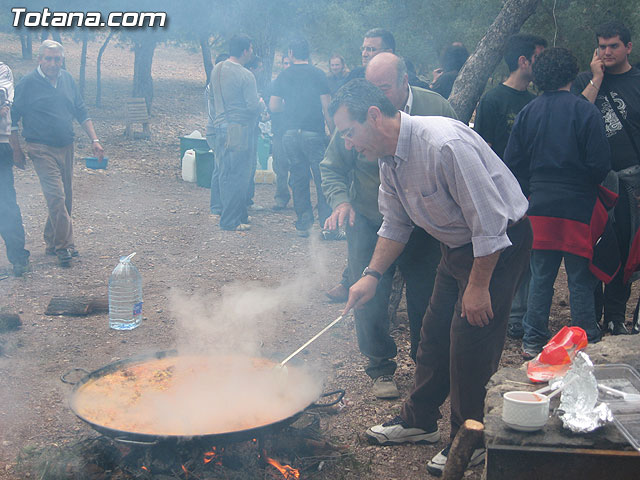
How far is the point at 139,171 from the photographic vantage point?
12734mm

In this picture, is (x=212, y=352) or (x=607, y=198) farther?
(x=607, y=198)

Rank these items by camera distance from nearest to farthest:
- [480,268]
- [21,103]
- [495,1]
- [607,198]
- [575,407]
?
[575,407] → [480,268] → [607,198] → [21,103] → [495,1]

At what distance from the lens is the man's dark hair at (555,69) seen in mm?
4523

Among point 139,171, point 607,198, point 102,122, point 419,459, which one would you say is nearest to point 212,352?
point 419,459

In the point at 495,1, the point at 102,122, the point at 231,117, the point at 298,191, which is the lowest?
the point at 102,122

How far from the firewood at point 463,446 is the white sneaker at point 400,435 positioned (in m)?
0.83

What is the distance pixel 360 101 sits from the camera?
2875 millimetres

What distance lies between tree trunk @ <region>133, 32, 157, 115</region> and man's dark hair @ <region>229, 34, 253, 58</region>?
9.93 m

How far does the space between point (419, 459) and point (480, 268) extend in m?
1.36

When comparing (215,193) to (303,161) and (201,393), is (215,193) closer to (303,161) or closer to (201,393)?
(303,161)

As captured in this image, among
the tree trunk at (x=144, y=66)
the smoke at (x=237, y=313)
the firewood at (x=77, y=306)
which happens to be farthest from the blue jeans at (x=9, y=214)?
the tree trunk at (x=144, y=66)

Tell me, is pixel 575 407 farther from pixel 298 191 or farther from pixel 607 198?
pixel 298 191

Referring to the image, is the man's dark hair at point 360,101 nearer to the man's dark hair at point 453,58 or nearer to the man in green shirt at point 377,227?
the man in green shirt at point 377,227

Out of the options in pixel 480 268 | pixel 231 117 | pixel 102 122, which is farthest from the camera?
pixel 102 122
